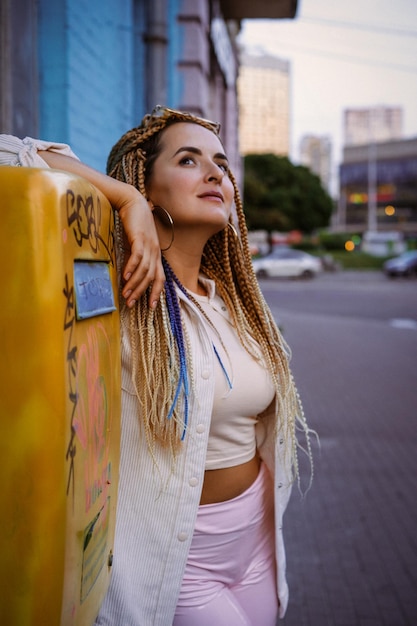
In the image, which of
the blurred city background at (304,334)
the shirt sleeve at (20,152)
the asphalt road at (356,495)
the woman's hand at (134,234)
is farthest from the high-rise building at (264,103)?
the shirt sleeve at (20,152)

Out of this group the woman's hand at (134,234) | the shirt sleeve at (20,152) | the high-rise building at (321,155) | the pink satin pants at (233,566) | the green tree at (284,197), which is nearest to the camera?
the shirt sleeve at (20,152)

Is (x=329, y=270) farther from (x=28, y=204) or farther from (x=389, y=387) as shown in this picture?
(x=28, y=204)

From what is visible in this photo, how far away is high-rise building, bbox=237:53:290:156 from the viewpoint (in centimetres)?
10338

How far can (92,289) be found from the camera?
1.13 meters

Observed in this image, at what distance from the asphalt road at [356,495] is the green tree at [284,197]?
3140 centimetres

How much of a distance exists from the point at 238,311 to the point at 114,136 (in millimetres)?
3930

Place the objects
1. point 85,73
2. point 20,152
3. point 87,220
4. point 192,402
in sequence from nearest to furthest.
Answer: point 87,220 → point 20,152 → point 192,402 → point 85,73

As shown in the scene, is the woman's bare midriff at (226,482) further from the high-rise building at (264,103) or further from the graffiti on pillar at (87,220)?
the high-rise building at (264,103)

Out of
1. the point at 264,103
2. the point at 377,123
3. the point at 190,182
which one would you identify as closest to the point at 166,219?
the point at 190,182

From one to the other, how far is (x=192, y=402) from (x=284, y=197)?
41275mm

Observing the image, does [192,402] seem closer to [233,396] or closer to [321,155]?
[233,396]

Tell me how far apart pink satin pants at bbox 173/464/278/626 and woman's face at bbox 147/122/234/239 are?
2.55 ft

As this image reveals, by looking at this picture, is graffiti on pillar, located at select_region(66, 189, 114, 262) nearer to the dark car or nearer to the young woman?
→ the young woman

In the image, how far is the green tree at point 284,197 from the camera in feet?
135
